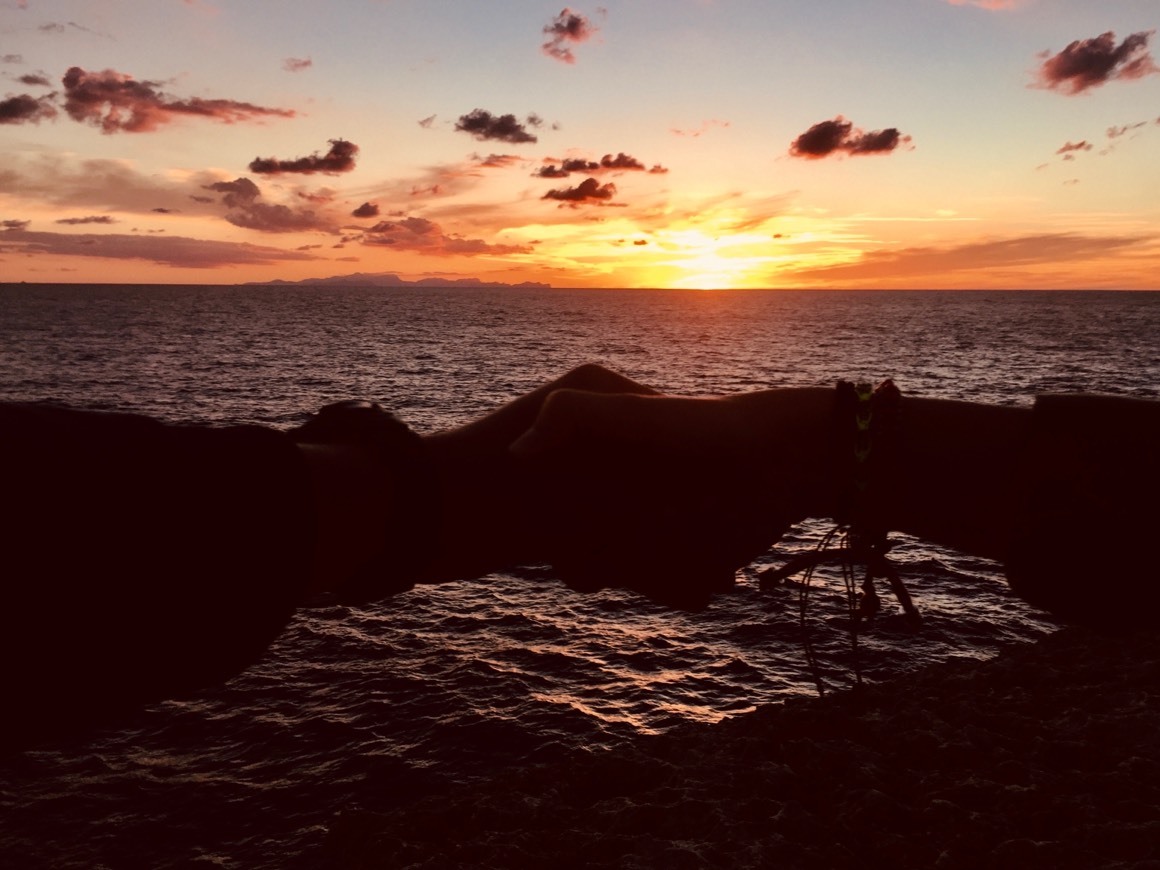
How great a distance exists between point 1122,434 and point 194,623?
1658mm

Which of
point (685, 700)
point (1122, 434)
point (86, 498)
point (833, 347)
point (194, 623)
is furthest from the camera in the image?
point (833, 347)

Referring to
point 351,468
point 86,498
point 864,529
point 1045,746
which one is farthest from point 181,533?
point 1045,746

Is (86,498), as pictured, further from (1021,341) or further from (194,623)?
(1021,341)

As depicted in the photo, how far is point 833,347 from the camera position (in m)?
93.8

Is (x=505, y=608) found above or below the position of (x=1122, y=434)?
below

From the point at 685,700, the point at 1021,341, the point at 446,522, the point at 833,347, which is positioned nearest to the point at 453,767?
the point at 685,700

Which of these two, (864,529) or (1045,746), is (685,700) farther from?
(864,529)

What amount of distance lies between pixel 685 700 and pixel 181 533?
467 inches

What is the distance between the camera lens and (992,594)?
16578 mm

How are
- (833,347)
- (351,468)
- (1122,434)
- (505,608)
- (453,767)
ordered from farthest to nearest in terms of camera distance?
(833,347) → (505,608) → (453,767) → (351,468) → (1122,434)

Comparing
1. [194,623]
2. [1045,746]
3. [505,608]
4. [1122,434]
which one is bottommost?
[505,608]

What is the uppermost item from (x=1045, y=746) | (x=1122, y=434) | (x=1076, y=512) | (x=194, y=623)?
(x=1122, y=434)

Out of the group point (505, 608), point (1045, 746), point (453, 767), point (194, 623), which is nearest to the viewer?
point (194, 623)

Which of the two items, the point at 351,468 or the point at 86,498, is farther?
the point at 351,468
